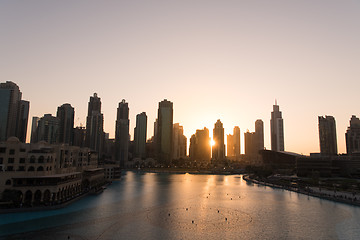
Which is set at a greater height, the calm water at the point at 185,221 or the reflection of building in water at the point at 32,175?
the reflection of building in water at the point at 32,175

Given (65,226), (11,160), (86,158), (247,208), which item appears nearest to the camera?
(65,226)

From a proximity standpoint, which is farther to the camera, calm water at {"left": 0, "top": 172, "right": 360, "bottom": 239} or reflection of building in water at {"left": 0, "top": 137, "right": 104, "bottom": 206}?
reflection of building in water at {"left": 0, "top": 137, "right": 104, "bottom": 206}

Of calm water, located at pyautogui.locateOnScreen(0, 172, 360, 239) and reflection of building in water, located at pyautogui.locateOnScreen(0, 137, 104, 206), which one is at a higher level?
reflection of building in water, located at pyautogui.locateOnScreen(0, 137, 104, 206)

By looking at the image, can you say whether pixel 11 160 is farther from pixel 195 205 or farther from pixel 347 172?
pixel 347 172

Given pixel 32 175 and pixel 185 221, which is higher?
pixel 32 175

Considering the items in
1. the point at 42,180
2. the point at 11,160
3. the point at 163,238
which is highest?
the point at 11,160

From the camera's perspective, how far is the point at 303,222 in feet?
191

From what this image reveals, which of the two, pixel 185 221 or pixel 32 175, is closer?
pixel 185 221

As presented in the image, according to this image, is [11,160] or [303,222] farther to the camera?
[11,160]

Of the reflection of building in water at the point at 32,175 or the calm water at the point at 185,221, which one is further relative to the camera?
the reflection of building in water at the point at 32,175

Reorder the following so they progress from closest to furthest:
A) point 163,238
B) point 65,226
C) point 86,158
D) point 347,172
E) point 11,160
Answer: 1. point 163,238
2. point 65,226
3. point 11,160
4. point 86,158
5. point 347,172

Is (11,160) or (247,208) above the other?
(11,160)

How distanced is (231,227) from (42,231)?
1386 inches

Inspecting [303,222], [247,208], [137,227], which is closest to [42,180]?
[137,227]
